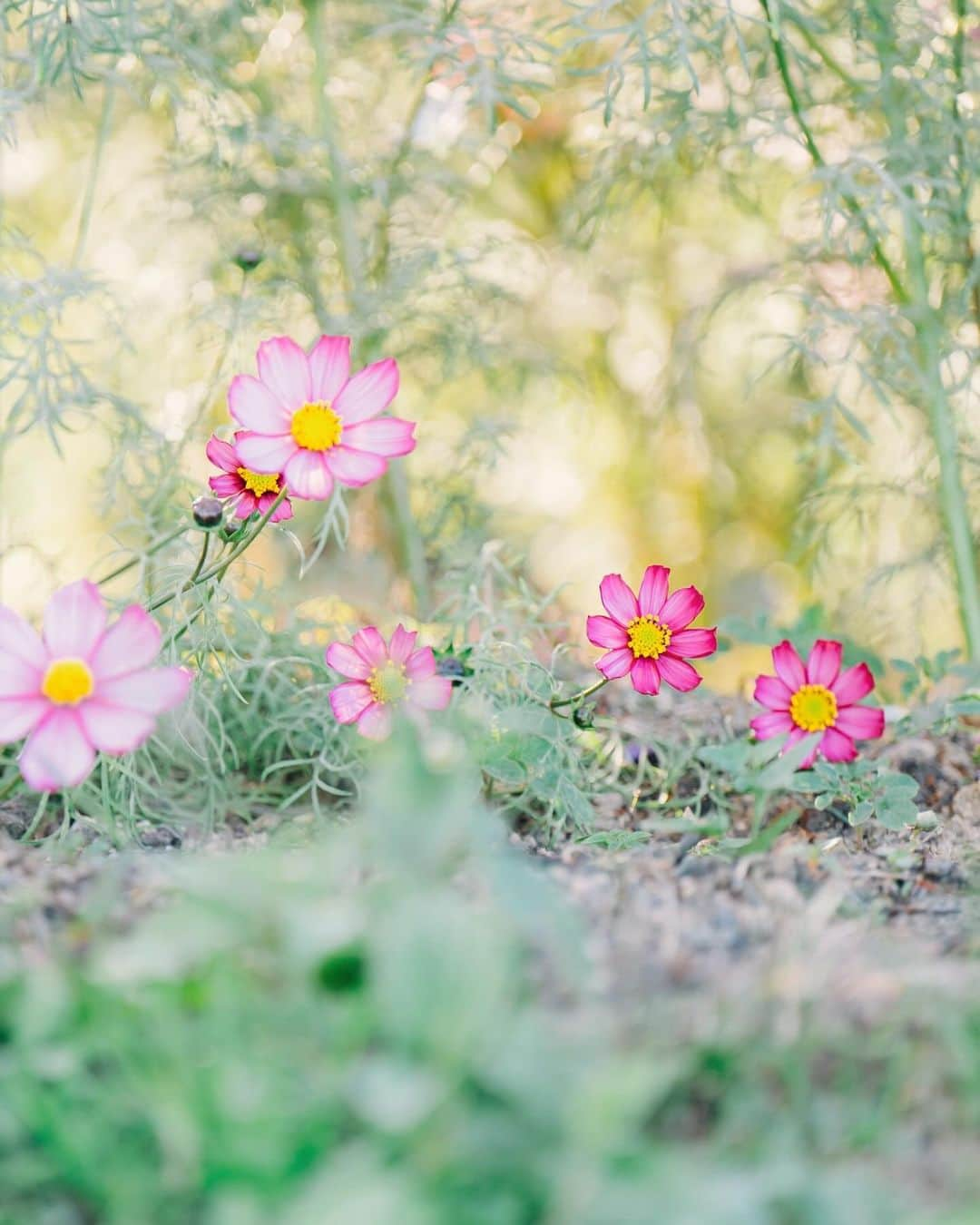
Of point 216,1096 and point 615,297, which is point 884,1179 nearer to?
point 216,1096

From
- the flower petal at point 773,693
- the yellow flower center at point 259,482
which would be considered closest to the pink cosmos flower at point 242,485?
the yellow flower center at point 259,482

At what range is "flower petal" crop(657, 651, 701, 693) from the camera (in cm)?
113

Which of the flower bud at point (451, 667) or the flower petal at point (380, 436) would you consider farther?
the flower bud at point (451, 667)

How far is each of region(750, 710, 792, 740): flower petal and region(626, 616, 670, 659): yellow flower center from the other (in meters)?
0.13

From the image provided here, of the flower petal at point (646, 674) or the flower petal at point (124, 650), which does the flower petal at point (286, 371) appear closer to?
the flower petal at point (124, 650)

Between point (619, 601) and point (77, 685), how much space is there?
1.68ft

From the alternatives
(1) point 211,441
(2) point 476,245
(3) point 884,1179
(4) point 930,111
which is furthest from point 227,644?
(4) point 930,111

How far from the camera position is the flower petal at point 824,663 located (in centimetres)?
120

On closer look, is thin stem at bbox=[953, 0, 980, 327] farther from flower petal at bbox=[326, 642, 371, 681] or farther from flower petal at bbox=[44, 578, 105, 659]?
flower petal at bbox=[44, 578, 105, 659]

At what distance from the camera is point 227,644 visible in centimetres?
117

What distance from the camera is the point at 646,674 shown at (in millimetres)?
1130

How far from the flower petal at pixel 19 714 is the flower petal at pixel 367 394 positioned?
0.31 metres

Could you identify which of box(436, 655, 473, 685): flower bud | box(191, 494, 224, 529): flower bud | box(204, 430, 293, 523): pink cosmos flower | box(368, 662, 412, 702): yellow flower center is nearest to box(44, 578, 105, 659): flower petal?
box(191, 494, 224, 529): flower bud

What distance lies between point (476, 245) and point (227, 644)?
0.90 metres
